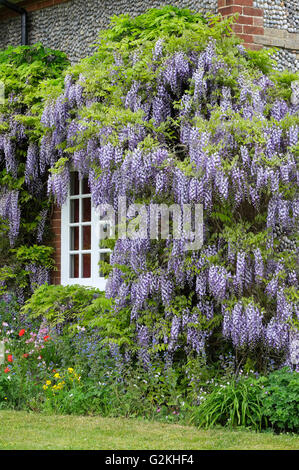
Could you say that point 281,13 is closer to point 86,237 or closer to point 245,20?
point 245,20

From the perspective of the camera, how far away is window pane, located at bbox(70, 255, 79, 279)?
9.71 m

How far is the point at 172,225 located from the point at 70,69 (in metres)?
2.59

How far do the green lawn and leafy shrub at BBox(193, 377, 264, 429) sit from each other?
0.50ft

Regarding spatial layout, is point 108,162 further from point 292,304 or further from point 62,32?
point 62,32

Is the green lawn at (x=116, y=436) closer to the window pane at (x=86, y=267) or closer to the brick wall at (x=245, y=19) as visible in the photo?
the window pane at (x=86, y=267)

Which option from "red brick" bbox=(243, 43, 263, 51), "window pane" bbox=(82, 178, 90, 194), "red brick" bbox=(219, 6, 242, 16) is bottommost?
"window pane" bbox=(82, 178, 90, 194)

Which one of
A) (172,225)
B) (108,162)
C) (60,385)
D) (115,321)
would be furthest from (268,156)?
(60,385)

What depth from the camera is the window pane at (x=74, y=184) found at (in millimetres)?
9789

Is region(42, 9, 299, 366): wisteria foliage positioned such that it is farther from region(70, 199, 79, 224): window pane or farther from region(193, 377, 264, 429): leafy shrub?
region(70, 199, 79, 224): window pane

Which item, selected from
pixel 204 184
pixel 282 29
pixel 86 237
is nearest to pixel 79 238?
pixel 86 237

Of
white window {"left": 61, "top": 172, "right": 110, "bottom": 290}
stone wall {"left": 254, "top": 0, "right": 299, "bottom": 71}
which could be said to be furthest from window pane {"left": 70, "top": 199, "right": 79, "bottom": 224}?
stone wall {"left": 254, "top": 0, "right": 299, "bottom": 71}

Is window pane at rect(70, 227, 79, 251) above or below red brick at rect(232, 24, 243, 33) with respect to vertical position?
below

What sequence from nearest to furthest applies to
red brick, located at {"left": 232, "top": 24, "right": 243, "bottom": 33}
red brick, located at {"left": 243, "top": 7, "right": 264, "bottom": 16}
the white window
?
1. red brick, located at {"left": 232, "top": 24, "right": 243, "bottom": 33}
2. red brick, located at {"left": 243, "top": 7, "right": 264, "bottom": 16}
3. the white window

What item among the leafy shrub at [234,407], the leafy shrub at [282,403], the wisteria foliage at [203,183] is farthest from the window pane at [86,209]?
the leafy shrub at [282,403]
